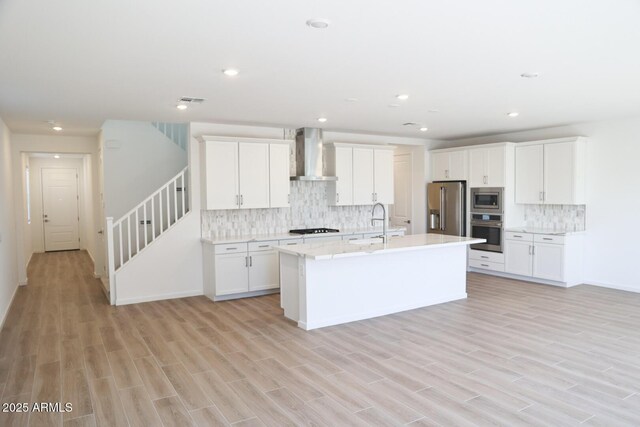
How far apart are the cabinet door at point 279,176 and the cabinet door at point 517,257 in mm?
3802

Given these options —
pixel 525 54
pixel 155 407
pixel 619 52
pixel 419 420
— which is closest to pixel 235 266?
pixel 155 407

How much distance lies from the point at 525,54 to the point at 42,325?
18.6 feet

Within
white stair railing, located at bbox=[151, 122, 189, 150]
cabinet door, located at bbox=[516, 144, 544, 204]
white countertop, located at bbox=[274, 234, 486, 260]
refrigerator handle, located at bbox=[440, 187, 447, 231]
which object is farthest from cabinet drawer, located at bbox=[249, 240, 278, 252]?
cabinet door, located at bbox=[516, 144, 544, 204]

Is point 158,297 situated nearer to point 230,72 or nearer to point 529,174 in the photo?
point 230,72

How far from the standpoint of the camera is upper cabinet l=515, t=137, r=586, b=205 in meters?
6.90

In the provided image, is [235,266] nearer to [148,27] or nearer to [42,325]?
Answer: [42,325]

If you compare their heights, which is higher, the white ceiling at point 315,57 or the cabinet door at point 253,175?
the white ceiling at point 315,57

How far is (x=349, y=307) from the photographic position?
5.18 m

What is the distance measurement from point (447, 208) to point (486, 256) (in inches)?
44.3

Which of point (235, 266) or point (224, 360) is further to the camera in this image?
point (235, 266)

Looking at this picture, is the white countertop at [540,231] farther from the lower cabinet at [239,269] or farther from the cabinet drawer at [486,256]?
the lower cabinet at [239,269]

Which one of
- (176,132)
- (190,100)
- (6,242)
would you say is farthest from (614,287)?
(6,242)

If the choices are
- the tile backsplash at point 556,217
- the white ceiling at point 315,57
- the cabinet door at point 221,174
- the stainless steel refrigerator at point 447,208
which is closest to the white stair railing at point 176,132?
the cabinet door at point 221,174

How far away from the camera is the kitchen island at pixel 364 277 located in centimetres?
493
